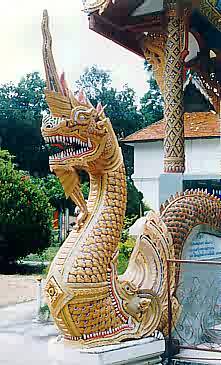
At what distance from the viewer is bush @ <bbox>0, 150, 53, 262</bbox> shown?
13.5 m

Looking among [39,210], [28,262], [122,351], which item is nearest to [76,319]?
[122,351]

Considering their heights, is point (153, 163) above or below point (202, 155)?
below

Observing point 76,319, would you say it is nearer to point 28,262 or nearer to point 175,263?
point 175,263

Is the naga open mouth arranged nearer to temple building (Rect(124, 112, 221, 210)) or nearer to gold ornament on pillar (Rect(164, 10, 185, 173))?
gold ornament on pillar (Rect(164, 10, 185, 173))

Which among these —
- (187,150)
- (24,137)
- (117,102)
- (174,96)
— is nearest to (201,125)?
(187,150)

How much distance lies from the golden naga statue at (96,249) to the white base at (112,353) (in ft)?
0.23

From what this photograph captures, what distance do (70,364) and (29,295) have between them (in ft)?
21.2

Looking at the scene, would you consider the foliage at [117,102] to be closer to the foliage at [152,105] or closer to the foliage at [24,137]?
the foliage at [152,105]

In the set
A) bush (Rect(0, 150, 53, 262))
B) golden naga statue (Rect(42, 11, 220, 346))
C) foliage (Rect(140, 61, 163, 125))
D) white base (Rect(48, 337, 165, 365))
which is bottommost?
bush (Rect(0, 150, 53, 262))

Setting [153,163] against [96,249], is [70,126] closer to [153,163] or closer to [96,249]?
[96,249]

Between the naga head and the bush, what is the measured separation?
971 cm

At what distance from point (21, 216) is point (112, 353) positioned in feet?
32.7

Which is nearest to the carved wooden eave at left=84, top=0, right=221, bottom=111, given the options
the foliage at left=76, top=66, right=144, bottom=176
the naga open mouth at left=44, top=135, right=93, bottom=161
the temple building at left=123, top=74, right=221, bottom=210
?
the temple building at left=123, top=74, right=221, bottom=210

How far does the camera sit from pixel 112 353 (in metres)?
3.73
